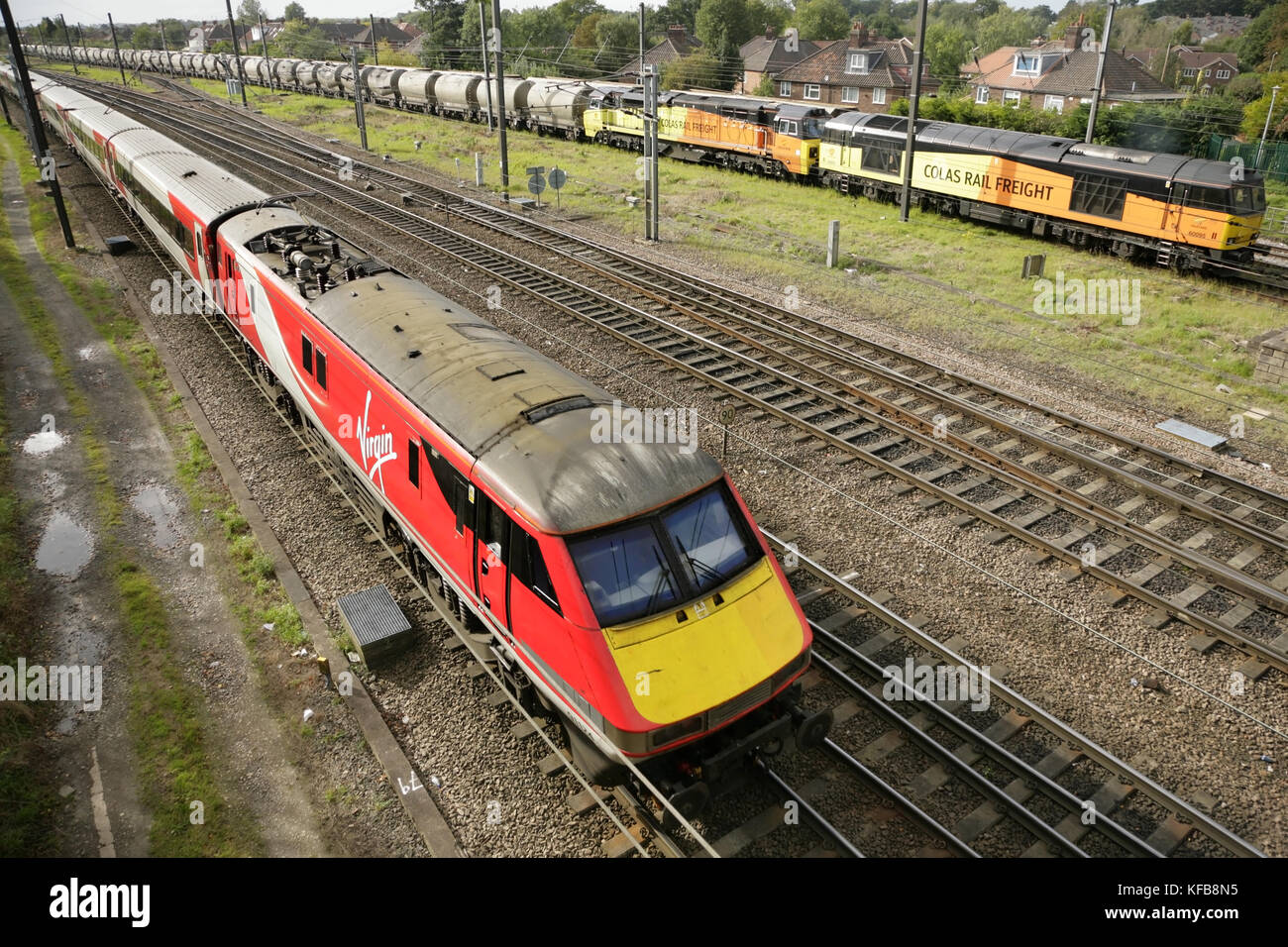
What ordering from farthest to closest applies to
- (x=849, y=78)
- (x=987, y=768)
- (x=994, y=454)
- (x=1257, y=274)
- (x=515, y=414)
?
1. (x=849, y=78)
2. (x=1257, y=274)
3. (x=994, y=454)
4. (x=515, y=414)
5. (x=987, y=768)

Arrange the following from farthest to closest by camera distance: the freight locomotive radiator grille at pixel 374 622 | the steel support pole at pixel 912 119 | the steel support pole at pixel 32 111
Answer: the steel support pole at pixel 912 119 < the steel support pole at pixel 32 111 < the freight locomotive radiator grille at pixel 374 622

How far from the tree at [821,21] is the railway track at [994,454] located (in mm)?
110747

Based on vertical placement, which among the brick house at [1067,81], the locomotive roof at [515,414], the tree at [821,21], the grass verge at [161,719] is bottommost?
the grass verge at [161,719]

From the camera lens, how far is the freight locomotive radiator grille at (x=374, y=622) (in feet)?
32.0

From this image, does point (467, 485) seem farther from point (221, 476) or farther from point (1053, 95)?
point (1053, 95)

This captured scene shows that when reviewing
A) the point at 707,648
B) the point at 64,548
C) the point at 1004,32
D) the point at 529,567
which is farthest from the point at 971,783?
the point at 1004,32

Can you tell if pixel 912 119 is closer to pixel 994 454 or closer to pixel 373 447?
pixel 994 454

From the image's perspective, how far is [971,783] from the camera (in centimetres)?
816

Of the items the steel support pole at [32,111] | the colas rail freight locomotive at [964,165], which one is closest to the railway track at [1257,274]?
the colas rail freight locomotive at [964,165]

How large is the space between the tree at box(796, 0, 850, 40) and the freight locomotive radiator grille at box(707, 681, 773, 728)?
12595cm

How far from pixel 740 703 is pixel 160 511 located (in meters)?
10.8

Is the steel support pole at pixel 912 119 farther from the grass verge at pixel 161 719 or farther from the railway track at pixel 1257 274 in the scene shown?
the grass verge at pixel 161 719

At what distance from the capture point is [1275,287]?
2320 centimetres

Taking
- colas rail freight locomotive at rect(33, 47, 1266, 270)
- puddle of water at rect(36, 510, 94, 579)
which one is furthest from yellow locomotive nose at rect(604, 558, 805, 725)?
colas rail freight locomotive at rect(33, 47, 1266, 270)
